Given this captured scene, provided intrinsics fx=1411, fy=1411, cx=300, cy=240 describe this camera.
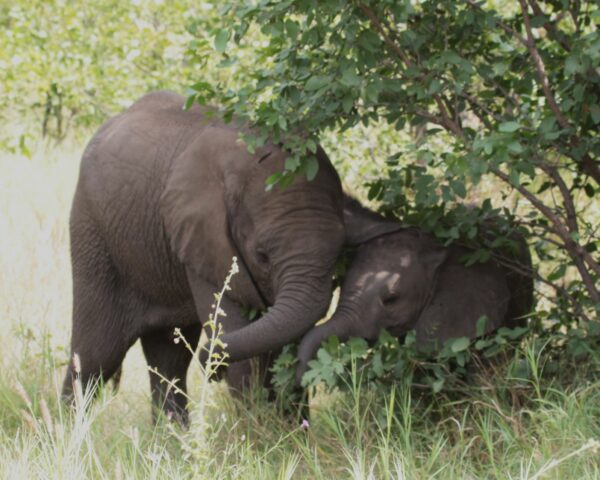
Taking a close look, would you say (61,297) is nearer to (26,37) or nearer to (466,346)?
(26,37)

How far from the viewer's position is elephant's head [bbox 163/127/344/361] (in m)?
5.65

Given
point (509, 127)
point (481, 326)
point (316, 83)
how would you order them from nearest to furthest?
point (509, 127), point (316, 83), point (481, 326)

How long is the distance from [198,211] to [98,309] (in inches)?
45.1

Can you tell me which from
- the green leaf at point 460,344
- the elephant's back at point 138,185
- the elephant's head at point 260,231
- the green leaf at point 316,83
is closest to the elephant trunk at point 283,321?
the elephant's head at point 260,231

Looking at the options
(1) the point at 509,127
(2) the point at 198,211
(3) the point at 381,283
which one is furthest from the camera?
(2) the point at 198,211

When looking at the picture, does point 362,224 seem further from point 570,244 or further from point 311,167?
point 570,244

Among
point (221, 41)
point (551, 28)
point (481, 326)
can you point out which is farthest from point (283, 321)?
point (551, 28)

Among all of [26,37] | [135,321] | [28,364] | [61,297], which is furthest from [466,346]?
[26,37]

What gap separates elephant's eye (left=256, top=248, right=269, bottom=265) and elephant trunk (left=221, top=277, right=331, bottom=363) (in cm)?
21

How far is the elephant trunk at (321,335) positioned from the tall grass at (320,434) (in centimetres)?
23

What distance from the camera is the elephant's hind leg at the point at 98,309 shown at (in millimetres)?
6855

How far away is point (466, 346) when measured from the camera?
18.3 feet

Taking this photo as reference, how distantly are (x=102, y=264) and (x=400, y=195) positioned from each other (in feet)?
5.15

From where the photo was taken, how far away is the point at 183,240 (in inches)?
240
